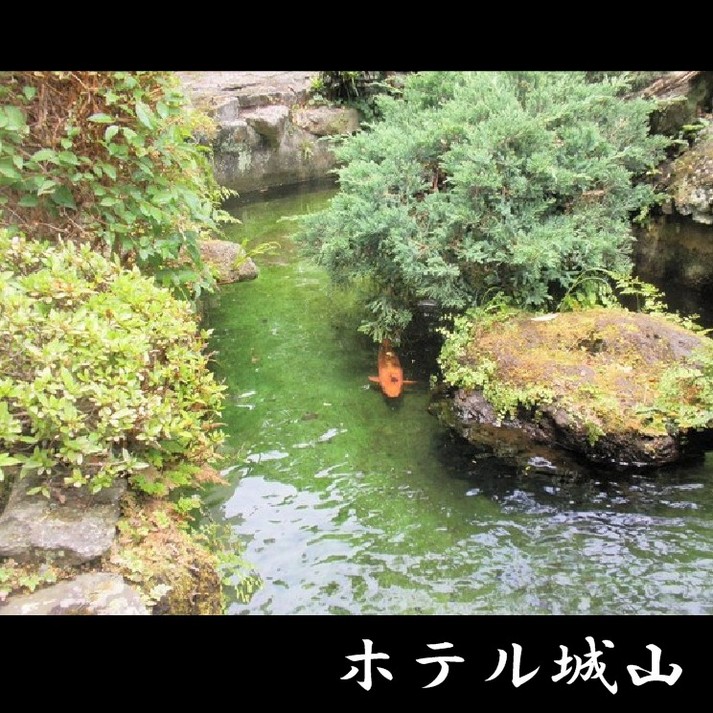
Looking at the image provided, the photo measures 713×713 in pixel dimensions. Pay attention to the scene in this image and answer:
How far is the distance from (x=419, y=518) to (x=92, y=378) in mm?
2619

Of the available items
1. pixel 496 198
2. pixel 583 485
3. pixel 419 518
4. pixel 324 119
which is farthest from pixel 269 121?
pixel 583 485

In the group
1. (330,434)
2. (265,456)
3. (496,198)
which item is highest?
(496,198)

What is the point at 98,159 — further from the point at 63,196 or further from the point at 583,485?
the point at 583,485

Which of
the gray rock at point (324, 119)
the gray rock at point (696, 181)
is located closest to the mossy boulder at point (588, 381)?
the gray rock at point (696, 181)

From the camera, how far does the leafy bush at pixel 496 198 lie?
6.04 meters

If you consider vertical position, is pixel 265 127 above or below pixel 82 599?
above

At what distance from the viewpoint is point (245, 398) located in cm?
636

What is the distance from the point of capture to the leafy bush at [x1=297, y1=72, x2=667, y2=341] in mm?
6035

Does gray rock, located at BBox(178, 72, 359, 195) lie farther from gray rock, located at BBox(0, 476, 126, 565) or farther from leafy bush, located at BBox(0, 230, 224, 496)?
gray rock, located at BBox(0, 476, 126, 565)

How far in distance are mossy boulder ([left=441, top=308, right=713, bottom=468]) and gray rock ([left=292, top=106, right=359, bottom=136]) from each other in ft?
28.8

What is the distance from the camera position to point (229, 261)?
828cm

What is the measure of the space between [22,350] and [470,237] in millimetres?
4114

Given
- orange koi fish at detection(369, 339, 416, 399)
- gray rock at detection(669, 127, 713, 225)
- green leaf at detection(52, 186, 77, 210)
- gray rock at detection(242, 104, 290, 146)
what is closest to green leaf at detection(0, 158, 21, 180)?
green leaf at detection(52, 186, 77, 210)

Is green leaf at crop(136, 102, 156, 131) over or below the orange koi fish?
over
